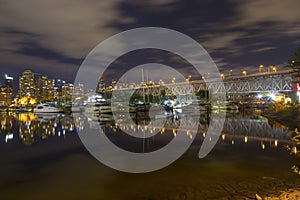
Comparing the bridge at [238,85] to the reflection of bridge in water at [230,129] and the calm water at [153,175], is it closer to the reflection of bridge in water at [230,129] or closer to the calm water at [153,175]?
the reflection of bridge in water at [230,129]

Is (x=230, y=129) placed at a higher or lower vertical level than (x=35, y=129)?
lower

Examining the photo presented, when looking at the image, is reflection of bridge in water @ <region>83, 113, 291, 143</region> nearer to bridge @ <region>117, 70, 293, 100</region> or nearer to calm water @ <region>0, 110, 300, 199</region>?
calm water @ <region>0, 110, 300, 199</region>

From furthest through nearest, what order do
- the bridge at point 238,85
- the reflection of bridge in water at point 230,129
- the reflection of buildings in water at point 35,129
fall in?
the bridge at point 238,85 → the reflection of buildings in water at point 35,129 → the reflection of bridge in water at point 230,129

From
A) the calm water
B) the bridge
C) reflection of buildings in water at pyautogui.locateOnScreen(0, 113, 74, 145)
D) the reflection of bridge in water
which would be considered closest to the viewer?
the calm water

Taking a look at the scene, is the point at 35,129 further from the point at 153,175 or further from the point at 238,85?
the point at 238,85

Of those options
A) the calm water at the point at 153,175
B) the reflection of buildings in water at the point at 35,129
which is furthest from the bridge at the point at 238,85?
the calm water at the point at 153,175

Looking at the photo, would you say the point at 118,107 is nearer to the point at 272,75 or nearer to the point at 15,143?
the point at 15,143

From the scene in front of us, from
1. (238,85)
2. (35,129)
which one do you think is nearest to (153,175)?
(35,129)

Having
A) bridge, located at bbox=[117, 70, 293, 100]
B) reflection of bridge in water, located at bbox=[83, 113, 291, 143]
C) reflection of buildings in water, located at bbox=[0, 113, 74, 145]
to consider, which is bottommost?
reflection of bridge in water, located at bbox=[83, 113, 291, 143]

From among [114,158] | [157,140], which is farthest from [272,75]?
[114,158]

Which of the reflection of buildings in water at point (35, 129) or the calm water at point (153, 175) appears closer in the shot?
the calm water at point (153, 175)

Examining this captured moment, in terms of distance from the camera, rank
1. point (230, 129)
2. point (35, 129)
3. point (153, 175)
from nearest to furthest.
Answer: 1. point (153, 175)
2. point (230, 129)
3. point (35, 129)

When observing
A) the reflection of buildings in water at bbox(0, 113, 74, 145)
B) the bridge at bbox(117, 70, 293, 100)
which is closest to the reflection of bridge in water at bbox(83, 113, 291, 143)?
the reflection of buildings in water at bbox(0, 113, 74, 145)

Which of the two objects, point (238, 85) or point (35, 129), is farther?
point (238, 85)
